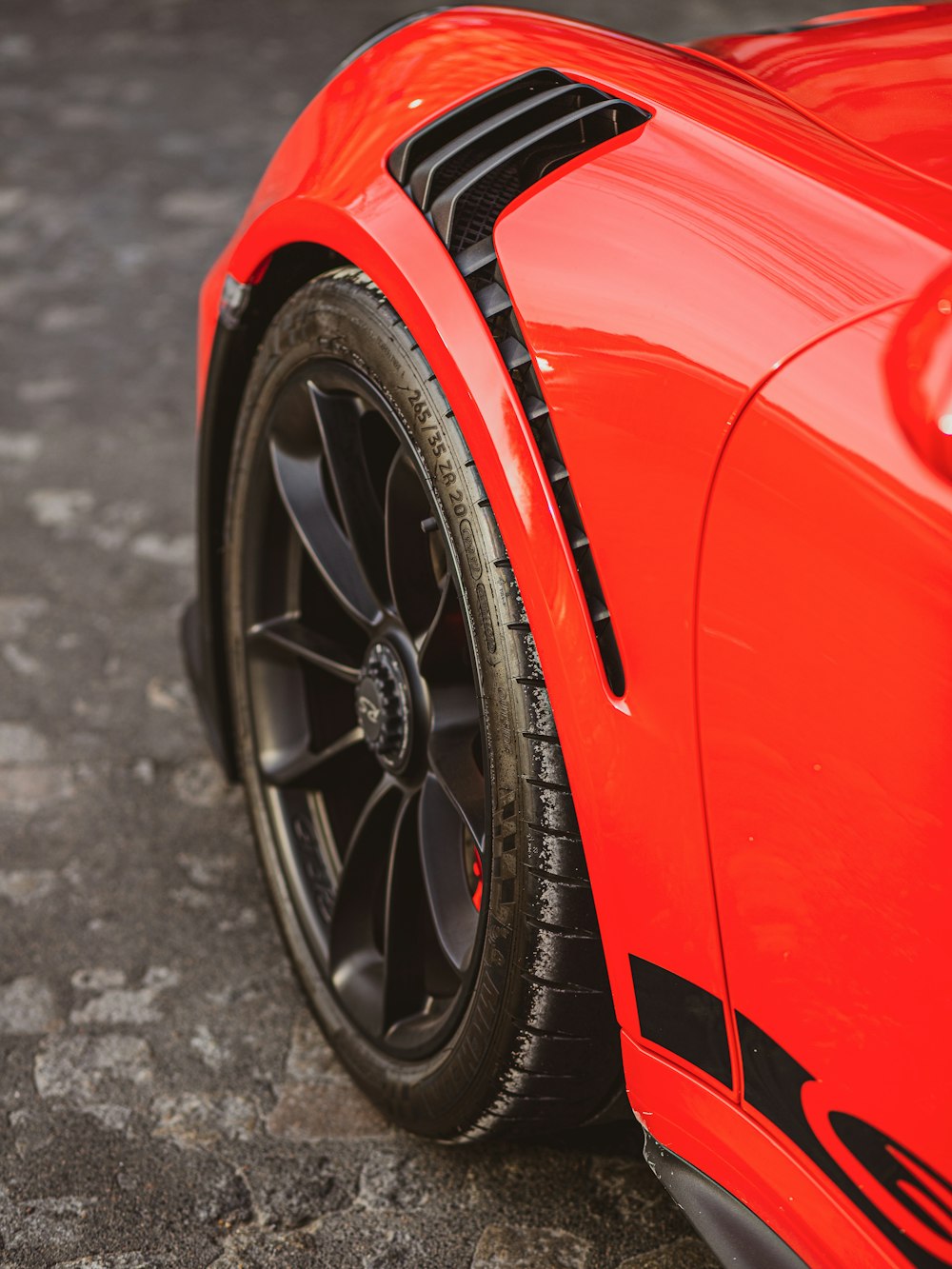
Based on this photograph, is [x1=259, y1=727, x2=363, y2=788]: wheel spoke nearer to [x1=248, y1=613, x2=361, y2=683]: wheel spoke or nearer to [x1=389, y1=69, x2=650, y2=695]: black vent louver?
[x1=248, y1=613, x2=361, y2=683]: wheel spoke

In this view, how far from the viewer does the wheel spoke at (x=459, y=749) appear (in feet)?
5.30

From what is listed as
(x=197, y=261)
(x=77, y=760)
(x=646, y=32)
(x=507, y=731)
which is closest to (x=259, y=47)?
(x=646, y=32)

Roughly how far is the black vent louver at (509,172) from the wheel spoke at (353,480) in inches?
13.7

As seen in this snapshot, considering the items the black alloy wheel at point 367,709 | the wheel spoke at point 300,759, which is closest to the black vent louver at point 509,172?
the black alloy wheel at point 367,709

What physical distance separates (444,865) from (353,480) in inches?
20.8

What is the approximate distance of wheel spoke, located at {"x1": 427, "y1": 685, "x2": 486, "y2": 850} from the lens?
161cm

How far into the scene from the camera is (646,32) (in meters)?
8.54

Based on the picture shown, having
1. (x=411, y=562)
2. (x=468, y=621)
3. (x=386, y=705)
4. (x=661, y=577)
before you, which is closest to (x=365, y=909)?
(x=386, y=705)

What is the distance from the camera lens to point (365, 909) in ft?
6.45

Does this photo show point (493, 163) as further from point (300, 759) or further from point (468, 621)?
point (300, 759)

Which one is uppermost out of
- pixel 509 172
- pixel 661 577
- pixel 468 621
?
pixel 509 172

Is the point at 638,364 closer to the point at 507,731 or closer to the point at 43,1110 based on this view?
the point at 507,731

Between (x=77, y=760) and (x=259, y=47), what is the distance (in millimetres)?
6536

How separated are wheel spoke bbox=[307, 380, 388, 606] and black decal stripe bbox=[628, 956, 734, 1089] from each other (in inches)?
28.2
